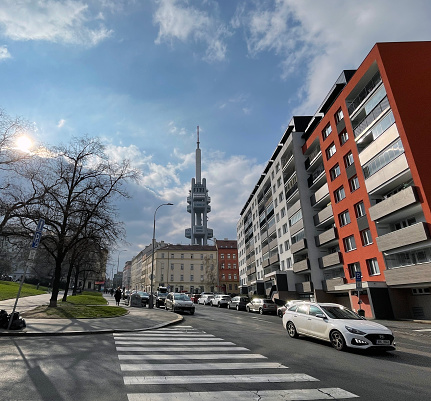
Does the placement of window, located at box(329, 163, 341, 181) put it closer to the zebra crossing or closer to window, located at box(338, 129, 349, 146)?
window, located at box(338, 129, 349, 146)

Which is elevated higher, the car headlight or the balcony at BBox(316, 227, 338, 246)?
the balcony at BBox(316, 227, 338, 246)

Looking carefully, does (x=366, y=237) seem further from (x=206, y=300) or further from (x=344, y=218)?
(x=206, y=300)

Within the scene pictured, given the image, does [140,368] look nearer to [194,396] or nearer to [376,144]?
[194,396]

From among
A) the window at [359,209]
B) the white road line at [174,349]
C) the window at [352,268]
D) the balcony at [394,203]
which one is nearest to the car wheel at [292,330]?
the white road line at [174,349]

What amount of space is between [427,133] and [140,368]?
2375 centimetres

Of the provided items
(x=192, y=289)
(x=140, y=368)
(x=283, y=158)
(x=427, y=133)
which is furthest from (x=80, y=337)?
(x=192, y=289)

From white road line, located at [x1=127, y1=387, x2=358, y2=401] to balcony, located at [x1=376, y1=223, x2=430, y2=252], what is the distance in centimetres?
1790

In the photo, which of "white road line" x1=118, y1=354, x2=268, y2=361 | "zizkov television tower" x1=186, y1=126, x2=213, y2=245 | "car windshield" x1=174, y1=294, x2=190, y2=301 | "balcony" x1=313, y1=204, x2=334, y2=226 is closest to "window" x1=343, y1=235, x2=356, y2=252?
"balcony" x1=313, y1=204, x2=334, y2=226

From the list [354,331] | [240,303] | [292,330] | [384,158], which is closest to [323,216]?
[384,158]

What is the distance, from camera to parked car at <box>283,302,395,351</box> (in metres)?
8.62

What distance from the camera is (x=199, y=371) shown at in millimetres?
6359

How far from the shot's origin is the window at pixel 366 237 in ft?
84.3

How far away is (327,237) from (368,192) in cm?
889

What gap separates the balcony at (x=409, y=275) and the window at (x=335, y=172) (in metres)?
12.3
